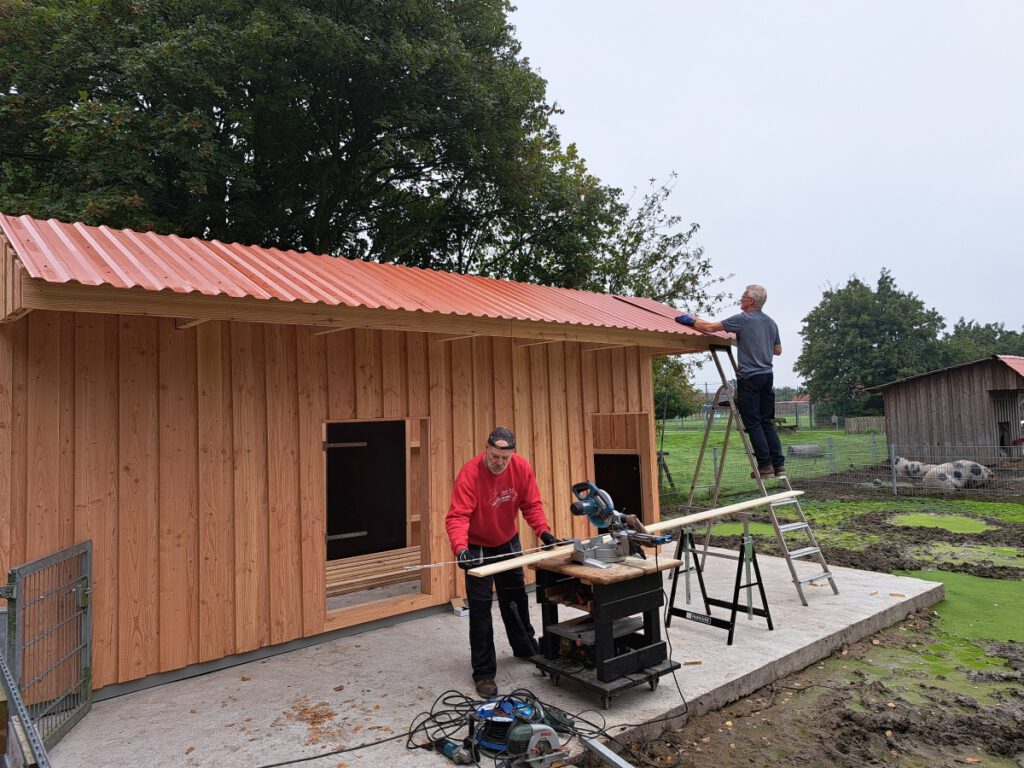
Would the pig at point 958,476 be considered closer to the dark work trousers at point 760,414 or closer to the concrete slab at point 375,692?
the concrete slab at point 375,692

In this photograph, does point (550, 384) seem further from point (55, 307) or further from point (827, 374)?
point (827, 374)

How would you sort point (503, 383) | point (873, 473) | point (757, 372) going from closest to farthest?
1. point (757, 372)
2. point (503, 383)
3. point (873, 473)

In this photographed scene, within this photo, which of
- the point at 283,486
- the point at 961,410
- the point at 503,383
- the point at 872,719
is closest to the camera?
the point at 872,719

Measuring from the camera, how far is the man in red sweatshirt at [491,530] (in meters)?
3.95

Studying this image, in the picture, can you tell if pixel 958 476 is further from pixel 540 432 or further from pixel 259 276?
pixel 259 276

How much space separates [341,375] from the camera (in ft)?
17.1

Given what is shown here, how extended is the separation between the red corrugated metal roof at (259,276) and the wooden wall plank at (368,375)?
0.48m

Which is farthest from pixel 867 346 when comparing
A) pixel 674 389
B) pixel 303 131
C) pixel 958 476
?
pixel 303 131

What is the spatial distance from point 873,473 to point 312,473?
15516 millimetres

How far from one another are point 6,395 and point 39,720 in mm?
1947

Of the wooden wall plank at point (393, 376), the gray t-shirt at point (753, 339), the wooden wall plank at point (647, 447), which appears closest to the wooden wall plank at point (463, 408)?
the wooden wall plank at point (393, 376)

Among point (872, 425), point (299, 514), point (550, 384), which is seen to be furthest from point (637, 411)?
point (872, 425)

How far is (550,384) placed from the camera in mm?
6688

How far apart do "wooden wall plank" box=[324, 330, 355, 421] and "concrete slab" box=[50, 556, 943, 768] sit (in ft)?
6.41
